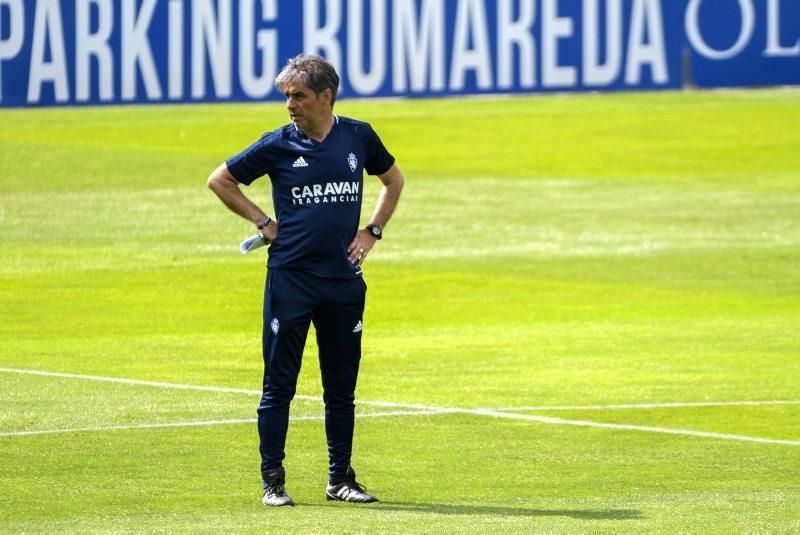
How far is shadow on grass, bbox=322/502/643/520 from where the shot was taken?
30.8 ft

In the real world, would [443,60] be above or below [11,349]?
above

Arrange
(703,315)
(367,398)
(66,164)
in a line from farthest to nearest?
(66,164) < (703,315) < (367,398)

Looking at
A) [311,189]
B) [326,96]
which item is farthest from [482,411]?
[326,96]

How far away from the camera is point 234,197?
Result: 32.2 ft

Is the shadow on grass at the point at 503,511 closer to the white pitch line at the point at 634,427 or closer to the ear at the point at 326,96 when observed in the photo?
the ear at the point at 326,96

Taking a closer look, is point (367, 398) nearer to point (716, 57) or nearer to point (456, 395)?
point (456, 395)

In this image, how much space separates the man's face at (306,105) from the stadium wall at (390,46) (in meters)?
5.54

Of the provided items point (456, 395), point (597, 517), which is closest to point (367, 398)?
point (456, 395)

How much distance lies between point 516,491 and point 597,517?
103 cm

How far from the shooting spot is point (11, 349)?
1750 cm

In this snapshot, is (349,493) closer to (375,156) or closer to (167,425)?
(375,156)

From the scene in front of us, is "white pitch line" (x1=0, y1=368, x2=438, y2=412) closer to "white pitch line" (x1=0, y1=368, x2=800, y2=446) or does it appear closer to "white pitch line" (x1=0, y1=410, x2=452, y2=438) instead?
"white pitch line" (x1=0, y1=368, x2=800, y2=446)

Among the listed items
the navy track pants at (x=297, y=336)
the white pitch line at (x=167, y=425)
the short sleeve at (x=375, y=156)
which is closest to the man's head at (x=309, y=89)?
the short sleeve at (x=375, y=156)

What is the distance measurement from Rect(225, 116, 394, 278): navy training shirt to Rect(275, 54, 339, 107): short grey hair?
0.86 ft
